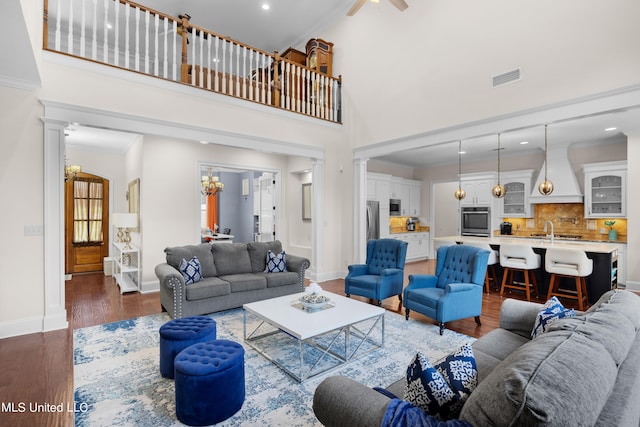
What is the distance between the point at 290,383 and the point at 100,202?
23.4 ft

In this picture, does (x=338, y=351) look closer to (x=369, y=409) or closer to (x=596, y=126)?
(x=369, y=409)

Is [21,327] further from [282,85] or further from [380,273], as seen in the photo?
[282,85]

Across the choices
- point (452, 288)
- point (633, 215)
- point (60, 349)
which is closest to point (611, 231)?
point (633, 215)

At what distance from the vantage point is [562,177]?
6777 millimetres

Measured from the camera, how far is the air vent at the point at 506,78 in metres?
4.27

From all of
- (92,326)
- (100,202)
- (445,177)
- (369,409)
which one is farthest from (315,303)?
(445,177)

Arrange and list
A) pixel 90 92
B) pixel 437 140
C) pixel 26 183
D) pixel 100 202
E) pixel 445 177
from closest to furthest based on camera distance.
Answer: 1. pixel 26 183
2. pixel 90 92
3. pixel 437 140
4. pixel 100 202
5. pixel 445 177

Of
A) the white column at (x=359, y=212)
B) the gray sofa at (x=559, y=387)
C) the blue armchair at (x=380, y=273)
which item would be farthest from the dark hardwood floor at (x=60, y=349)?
the gray sofa at (x=559, y=387)

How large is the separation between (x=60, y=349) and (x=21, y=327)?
0.85 metres

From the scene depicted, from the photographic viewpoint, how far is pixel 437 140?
517cm

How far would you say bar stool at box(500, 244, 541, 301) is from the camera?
16.4 feet

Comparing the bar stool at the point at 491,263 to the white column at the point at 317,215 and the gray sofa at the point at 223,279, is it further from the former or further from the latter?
the gray sofa at the point at 223,279

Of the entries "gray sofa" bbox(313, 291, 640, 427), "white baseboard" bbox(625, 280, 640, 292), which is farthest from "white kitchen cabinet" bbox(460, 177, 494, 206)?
"gray sofa" bbox(313, 291, 640, 427)

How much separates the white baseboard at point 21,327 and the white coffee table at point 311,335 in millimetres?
2455
